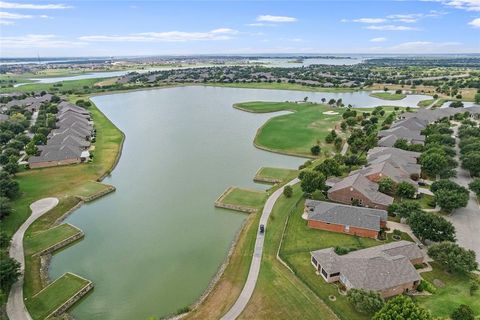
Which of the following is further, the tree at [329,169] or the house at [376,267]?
the tree at [329,169]

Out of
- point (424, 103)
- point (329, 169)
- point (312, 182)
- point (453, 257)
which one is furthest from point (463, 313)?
point (424, 103)

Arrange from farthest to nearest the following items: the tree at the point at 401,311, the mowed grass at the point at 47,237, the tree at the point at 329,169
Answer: the tree at the point at 329,169
the mowed grass at the point at 47,237
the tree at the point at 401,311

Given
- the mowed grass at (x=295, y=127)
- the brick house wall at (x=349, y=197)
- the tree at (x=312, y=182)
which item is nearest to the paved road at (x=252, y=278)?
the tree at (x=312, y=182)

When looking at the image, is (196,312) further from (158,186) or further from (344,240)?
(158,186)

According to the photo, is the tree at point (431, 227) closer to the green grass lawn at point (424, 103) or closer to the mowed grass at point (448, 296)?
the mowed grass at point (448, 296)

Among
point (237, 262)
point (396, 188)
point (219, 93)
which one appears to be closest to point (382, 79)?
point (219, 93)

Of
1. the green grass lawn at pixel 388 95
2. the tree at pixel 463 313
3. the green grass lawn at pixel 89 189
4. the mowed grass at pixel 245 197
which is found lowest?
the green grass lawn at pixel 89 189

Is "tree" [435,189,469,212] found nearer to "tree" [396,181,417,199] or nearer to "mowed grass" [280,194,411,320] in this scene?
"tree" [396,181,417,199]

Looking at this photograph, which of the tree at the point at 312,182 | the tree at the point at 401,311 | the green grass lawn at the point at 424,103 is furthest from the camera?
the green grass lawn at the point at 424,103
